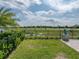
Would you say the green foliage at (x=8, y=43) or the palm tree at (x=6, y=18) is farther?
the palm tree at (x=6, y=18)

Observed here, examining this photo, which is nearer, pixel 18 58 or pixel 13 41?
pixel 18 58

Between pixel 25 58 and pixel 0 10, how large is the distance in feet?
38.9

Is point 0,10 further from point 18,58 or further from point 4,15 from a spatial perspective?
point 18,58

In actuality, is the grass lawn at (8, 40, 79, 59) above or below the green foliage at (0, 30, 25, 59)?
below

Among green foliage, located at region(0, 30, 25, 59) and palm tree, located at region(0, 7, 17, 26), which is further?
palm tree, located at region(0, 7, 17, 26)

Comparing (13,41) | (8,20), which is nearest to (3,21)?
(8,20)

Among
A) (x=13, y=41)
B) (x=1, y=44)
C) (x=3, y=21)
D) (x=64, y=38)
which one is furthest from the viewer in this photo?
(x=64, y=38)

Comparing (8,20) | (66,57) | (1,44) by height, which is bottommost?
(66,57)

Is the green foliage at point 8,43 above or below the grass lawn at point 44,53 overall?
above

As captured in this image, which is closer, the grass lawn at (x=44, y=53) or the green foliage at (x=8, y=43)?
the green foliage at (x=8, y=43)

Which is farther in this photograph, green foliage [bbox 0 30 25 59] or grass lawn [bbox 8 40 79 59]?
grass lawn [bbox 8 40 79 59]

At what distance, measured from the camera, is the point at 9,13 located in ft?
93.7

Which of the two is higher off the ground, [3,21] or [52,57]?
[3,21]

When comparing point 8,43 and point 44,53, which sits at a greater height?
point 8,43
